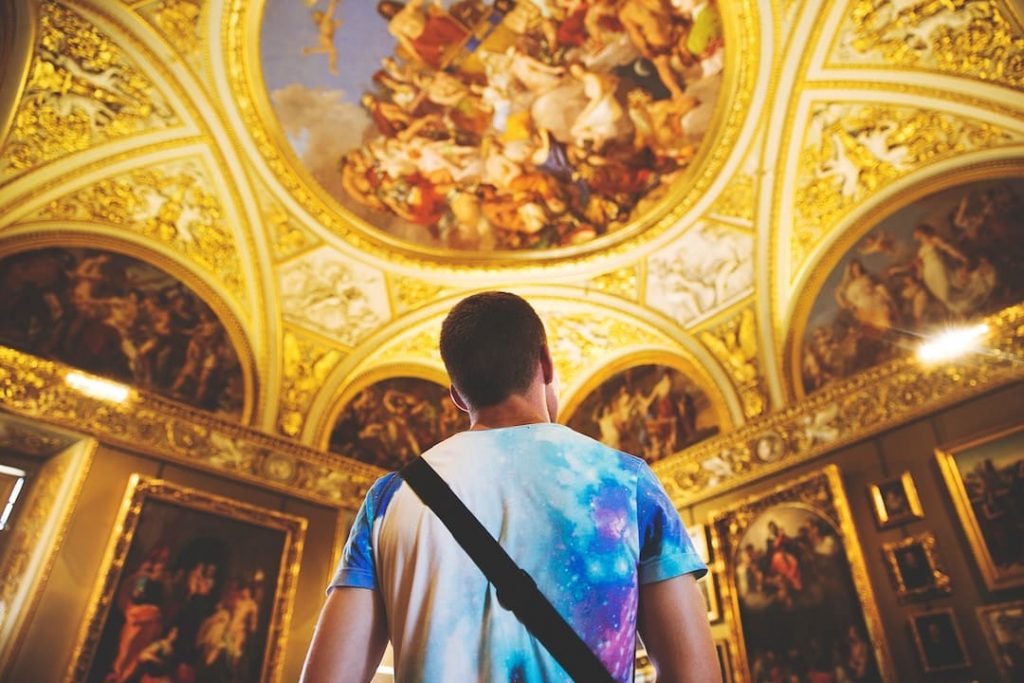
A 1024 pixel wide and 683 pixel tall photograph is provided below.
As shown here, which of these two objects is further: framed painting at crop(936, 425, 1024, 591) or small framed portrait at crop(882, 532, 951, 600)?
small framed portrait at crop(882, 532, 951, 600)

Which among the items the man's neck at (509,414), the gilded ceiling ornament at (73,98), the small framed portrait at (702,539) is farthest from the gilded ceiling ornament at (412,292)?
the man's neck at (509,414)

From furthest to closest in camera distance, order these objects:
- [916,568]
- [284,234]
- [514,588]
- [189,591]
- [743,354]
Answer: [284,234], [743,354], [189,591], [916,568], [514,588]

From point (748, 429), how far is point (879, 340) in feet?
7.69

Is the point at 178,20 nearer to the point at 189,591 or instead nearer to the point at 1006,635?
the point at 189,591

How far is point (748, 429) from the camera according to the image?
399 inches

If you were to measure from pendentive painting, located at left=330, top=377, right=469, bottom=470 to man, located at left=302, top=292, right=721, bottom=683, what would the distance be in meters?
11.0

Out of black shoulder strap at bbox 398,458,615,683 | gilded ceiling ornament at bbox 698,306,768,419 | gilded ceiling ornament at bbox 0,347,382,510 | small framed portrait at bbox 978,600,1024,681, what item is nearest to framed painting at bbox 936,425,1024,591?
small framed portrait at bbox 978,600,1024,681

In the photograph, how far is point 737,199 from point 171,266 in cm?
954

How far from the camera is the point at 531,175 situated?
36.0 ft

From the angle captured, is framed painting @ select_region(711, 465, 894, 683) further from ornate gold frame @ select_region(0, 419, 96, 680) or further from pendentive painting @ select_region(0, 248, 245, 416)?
ornate gold frame @ select_region(0, 419, 96, 680)

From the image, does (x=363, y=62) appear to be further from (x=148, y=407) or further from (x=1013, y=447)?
(x=1013, y=447)

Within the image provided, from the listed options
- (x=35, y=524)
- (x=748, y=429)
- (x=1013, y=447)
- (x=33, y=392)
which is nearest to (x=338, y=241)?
(x=33, y=392)

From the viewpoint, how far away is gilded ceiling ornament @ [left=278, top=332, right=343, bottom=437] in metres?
11.5

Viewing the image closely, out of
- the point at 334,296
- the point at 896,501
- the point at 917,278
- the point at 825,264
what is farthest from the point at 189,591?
the point at 917,278
